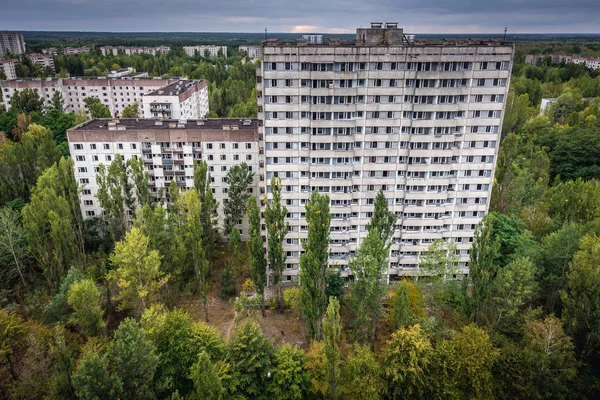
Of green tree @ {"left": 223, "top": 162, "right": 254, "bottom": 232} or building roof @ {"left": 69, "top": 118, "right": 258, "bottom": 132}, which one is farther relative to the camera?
building roof @ {"left": 69, "top": 118, "right": 258, "bottom": 132}

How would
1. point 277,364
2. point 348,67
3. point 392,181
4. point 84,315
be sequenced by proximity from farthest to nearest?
point 392,181, point 348,67, point 84,315, point 277,364

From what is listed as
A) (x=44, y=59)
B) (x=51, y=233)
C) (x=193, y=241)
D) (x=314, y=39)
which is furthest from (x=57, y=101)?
(x=314, y=39)

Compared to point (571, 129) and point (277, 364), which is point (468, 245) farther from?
point (571, 129)

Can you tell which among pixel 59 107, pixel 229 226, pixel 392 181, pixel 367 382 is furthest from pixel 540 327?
pixel 59 107

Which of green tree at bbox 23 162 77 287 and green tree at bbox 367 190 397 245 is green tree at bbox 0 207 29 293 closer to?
green tree at bbox 23 162 77 287

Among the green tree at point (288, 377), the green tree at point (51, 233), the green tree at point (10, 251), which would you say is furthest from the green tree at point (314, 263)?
the green tree at point (10, 251)

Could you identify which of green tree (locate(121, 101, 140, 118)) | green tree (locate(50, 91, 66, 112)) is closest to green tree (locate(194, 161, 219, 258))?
green tree (locate(121, 101, 140, 118))

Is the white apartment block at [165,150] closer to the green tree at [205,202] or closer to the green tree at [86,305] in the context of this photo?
the green tree at [205,202]
